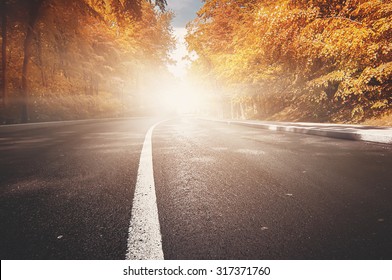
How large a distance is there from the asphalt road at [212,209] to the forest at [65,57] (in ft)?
31.9

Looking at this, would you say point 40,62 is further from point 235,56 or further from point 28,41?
point 235,56

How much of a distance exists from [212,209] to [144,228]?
63 centimetres

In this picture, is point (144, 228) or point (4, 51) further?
point (4, 51)

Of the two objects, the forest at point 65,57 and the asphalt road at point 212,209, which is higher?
the forest at point 65,57

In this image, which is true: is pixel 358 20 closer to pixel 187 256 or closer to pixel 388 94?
pixel 388 94

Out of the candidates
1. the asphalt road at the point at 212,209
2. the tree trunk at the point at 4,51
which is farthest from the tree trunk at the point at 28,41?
the asphalt road at the point at 212,209

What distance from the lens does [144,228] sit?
5.50 ft

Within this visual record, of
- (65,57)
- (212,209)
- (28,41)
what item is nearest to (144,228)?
(212,209)

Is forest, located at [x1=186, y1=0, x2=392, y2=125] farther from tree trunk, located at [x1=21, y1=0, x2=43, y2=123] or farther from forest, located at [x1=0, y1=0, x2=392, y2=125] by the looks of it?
tree trunk, located at [x1=21, y1=0, x2=43, y2=123]

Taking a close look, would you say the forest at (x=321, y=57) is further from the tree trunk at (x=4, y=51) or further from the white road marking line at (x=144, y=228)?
the tree trunk at (x=4, y=51)

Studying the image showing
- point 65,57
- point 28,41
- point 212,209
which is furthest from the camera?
point 65,57

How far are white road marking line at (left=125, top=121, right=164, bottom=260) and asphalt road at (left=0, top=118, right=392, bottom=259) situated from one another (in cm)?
5

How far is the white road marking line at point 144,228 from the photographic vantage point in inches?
54.9
